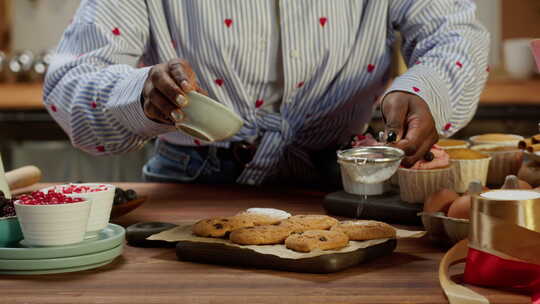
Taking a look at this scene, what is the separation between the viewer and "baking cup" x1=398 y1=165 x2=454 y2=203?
1606mm

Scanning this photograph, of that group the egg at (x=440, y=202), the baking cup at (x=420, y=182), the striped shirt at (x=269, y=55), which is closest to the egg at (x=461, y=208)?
the egg at (x=440, y=202)

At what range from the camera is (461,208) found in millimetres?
1385

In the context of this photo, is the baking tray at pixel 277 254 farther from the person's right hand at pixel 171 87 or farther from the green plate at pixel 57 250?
the person's right hand at pixel 171 87

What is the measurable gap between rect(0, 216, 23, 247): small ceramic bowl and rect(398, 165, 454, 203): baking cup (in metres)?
0.74

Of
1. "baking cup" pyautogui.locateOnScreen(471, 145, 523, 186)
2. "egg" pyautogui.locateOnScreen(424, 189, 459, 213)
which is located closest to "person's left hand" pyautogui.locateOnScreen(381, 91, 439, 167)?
"egg" pyautogui.locateOnScreen(424, 189, 459, 213)

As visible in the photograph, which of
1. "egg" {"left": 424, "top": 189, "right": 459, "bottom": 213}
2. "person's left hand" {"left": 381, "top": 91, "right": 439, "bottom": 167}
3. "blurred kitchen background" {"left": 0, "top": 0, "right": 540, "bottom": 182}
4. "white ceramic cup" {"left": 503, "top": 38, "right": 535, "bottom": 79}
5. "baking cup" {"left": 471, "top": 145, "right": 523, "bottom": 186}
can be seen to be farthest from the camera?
"white ceramic cup" {"left": 503, "top": 38, "right": 535, "bottom": 79}

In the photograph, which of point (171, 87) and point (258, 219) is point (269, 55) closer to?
point (171, 87)

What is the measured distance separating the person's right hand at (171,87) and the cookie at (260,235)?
26 centimetres

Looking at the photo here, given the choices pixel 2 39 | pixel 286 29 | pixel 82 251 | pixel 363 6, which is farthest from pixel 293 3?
pixel 2 39

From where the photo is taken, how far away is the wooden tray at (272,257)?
1.24 m

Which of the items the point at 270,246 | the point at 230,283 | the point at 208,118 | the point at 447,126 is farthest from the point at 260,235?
the point at 447,126

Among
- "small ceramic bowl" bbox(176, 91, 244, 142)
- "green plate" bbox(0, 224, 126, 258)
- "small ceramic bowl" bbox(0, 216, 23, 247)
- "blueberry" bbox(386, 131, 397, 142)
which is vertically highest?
"small ceramic bowl" bbox(176, 91, 244, 142)

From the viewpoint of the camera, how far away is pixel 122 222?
1.68 m

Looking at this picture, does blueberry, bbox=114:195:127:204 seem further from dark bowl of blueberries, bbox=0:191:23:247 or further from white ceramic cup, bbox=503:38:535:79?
white ceramic cup, bbox=503:38:535:79
